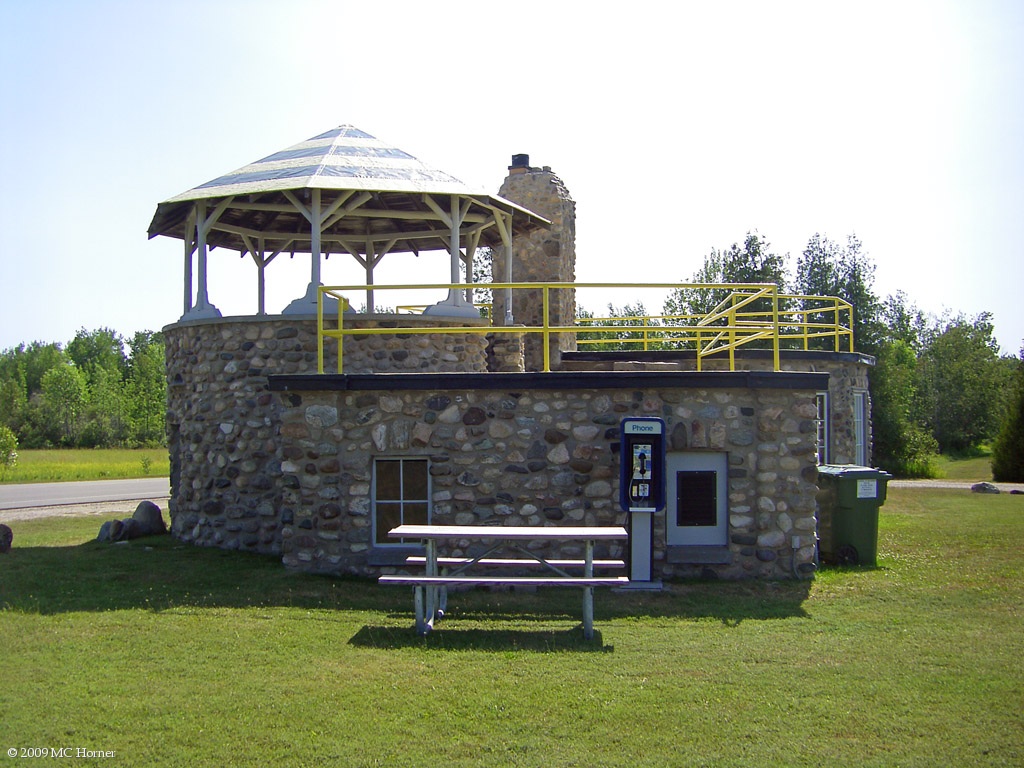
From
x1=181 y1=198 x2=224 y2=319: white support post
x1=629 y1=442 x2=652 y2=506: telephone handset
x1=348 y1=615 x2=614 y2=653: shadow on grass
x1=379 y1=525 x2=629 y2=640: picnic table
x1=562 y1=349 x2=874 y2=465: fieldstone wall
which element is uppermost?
x1=181 y1=198 x2=224 y2=319: white support post

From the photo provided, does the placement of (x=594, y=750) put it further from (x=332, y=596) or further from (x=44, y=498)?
(x=44, y=498)

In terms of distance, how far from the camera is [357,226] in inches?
643

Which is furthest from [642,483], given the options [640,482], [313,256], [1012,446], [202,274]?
[1012,446]

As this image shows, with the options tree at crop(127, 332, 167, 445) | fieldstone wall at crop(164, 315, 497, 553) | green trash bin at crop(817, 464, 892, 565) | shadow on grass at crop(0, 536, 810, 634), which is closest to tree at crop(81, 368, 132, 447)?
tree at crop(127, 332, 167, 445)

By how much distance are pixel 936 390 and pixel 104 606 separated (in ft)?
176

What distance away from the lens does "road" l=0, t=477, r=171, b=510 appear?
21670 mm

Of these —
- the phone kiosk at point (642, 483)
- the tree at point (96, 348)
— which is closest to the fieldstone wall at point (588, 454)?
the phone kiosk at point (642, 483)

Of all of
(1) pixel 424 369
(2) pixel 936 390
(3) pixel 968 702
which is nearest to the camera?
(3) pixel 968 702

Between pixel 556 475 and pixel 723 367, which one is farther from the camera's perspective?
pixel 723 367

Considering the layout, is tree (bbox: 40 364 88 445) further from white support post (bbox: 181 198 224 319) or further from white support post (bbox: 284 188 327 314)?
white support post (bbox: 284 188 327 314)

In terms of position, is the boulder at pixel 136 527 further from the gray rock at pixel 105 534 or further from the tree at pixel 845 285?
the tree at pixel 845 285

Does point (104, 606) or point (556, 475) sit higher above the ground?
point (556, 475)

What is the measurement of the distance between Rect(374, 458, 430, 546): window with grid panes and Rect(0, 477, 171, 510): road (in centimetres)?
1217

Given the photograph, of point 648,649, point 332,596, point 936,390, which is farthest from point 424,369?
point 936,390
